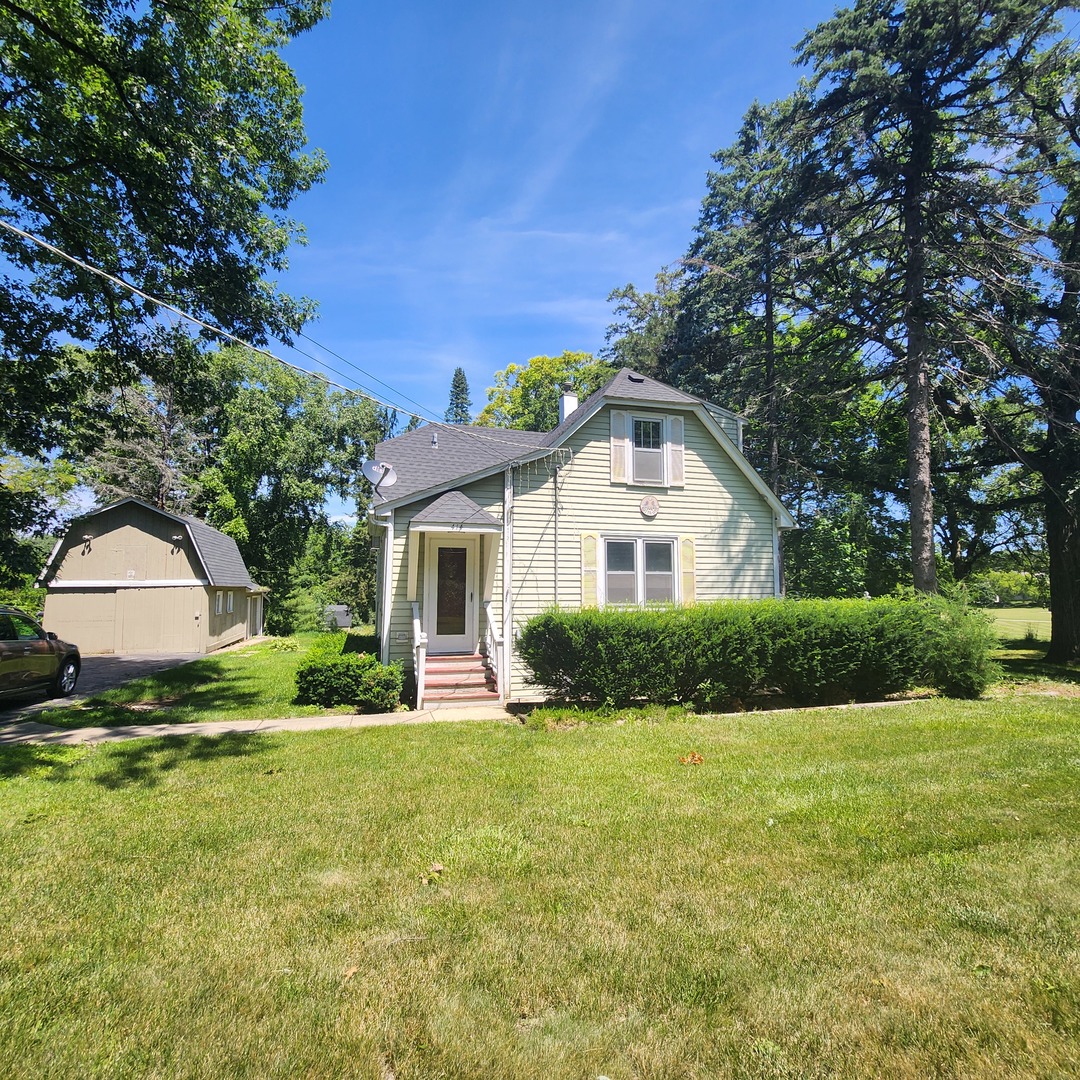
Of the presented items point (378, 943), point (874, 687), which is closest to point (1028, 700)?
point (874, 687)

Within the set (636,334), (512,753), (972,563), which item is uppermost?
(636,334)

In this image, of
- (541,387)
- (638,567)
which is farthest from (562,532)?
(541,387)

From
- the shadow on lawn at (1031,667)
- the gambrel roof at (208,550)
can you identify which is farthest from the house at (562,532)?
the gambrel roof at (208,550)

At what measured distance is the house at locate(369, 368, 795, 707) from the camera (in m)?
11.6

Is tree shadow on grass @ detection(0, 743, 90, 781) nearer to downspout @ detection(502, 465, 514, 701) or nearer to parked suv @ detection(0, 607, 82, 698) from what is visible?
parked suv @ detection(0, 607, 82, 698)

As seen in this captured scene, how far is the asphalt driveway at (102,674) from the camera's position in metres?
10.6

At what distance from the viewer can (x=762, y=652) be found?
984 centimetres

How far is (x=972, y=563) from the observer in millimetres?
26219

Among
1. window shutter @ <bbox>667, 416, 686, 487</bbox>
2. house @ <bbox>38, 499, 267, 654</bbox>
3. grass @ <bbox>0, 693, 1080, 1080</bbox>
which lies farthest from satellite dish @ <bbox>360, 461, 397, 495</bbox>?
house @ <bbox>38, 499, 267, 654</bbox>

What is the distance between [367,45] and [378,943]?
Result: 12800 millimetres

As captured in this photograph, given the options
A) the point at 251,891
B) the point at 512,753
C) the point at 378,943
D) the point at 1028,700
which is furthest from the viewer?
the point at 1028,700

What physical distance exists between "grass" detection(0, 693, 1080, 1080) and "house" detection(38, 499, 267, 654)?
19.5m

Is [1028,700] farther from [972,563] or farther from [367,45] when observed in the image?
[972,563]

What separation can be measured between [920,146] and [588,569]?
1334 centimetres
